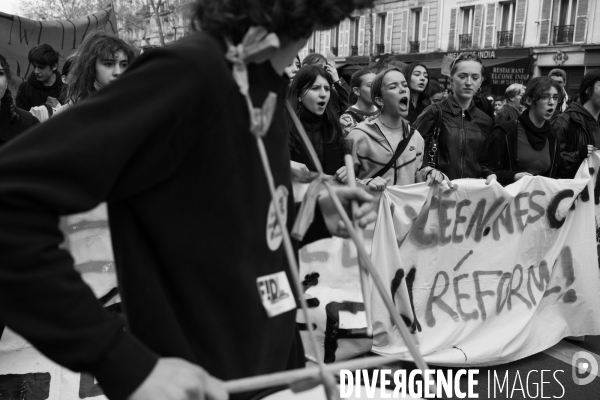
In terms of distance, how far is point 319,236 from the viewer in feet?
5.72

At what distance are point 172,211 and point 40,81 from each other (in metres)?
6.35

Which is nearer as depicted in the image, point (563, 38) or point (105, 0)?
point (563, 38)

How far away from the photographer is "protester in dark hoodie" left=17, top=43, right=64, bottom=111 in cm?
670

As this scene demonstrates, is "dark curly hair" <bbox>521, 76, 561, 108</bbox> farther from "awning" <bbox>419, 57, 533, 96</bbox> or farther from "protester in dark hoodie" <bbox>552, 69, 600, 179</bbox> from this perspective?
"awning" <bbox>419, 57, 533, 96</bbox>

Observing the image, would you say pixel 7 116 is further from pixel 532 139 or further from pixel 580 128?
pixel 580 128

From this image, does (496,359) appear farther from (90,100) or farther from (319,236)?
(90,100)

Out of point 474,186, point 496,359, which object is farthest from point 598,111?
point 496,359

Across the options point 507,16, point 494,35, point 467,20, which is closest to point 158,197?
point 494,35

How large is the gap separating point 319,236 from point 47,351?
90 cm

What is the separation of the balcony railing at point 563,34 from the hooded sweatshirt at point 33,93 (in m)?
24.7

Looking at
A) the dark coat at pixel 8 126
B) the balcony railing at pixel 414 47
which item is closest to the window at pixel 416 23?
the balcony railing at pixel 414 47

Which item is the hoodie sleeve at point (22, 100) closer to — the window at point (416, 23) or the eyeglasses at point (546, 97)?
the eyeglasses at point (546, 97)

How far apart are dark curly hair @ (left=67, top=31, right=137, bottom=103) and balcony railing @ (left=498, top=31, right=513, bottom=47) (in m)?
27.8

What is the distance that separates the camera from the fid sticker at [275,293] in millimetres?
1302
